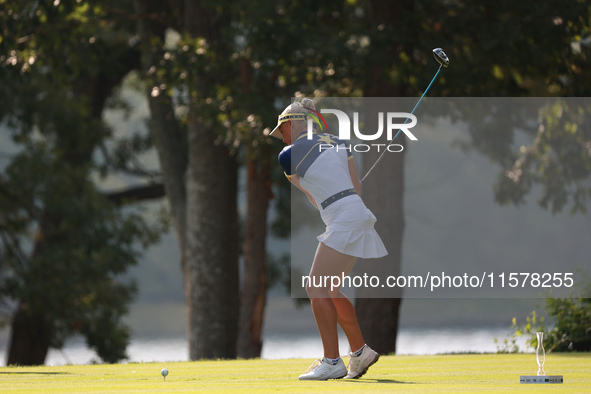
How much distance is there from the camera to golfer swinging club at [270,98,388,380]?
7582 mm

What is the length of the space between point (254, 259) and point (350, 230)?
10.8m

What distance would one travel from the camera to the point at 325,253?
7629 mm

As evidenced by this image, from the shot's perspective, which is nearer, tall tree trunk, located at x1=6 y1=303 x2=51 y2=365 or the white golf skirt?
the white golf skirt

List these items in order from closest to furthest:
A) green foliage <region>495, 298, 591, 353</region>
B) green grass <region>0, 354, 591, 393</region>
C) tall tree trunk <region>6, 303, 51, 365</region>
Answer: green grass <region>0, 354, 591, 393</region> → green foliage <region>495, 298, 591, 353</region> → tall tree trunk <region>6, 303, 51, 365</region>

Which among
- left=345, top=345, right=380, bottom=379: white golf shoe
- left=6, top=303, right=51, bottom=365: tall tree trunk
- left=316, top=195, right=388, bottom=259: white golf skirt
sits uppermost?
left=316, top=195, right=388, bottom=259: white golf skirt

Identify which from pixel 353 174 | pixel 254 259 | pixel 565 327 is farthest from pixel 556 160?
pixel 353 174

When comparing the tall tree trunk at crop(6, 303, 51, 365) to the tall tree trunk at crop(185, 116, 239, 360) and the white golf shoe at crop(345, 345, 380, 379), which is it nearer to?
the tall tree trunk at crop(185, 116, 239, 360)

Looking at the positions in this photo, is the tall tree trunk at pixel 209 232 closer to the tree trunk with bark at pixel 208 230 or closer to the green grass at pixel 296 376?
the tree trunk with bark at pixel 208 230

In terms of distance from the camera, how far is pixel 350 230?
7.62 meters

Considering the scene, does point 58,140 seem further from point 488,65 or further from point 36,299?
point 488,65

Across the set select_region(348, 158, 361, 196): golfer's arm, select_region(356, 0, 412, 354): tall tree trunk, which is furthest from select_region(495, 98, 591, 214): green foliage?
select_region(348, 158, 361, 196): golfer's arm

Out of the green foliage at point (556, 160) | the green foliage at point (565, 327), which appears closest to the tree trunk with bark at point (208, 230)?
the green foliage at point (556, 160)

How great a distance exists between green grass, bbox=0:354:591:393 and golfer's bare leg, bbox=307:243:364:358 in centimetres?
32

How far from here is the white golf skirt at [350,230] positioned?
7.59 metres
